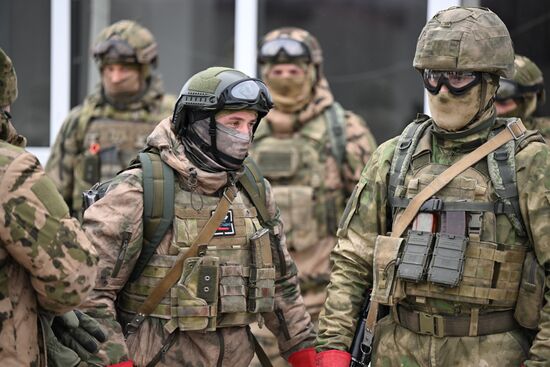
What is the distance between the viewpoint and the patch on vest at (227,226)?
4312 mm

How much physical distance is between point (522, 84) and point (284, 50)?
1.63 meters

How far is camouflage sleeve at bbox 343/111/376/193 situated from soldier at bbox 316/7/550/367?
2.53m

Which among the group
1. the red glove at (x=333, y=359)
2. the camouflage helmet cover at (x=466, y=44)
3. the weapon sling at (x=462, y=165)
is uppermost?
the camouflage helmet cover at (x=466, y=44)

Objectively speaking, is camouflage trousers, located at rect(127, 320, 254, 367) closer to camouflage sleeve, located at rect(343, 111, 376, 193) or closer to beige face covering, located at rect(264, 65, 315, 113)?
camouflage sleeve, located at rect(343, 111, 376, 193)

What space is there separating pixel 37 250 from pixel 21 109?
6.11 meters

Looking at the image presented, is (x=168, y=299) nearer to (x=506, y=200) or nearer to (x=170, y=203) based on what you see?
(x=170, y=203)

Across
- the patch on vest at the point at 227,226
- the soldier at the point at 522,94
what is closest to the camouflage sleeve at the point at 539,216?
the patch on vest at the point at 227,226

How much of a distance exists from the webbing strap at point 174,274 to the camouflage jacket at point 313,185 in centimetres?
260

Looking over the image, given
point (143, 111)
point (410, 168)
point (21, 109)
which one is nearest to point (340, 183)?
point (143, 111)

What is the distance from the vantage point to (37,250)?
329cm

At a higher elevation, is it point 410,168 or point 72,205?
point 410,168

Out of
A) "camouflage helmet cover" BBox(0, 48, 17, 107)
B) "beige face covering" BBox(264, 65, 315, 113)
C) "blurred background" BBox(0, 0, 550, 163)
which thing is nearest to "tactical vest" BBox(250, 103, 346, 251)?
"beige face covering" BBox(264, 65, 315, 113)

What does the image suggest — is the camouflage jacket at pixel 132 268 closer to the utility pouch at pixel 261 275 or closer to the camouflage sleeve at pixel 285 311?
the camouflage sleeve at pixel 285 311

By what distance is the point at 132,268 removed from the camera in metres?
4.21
